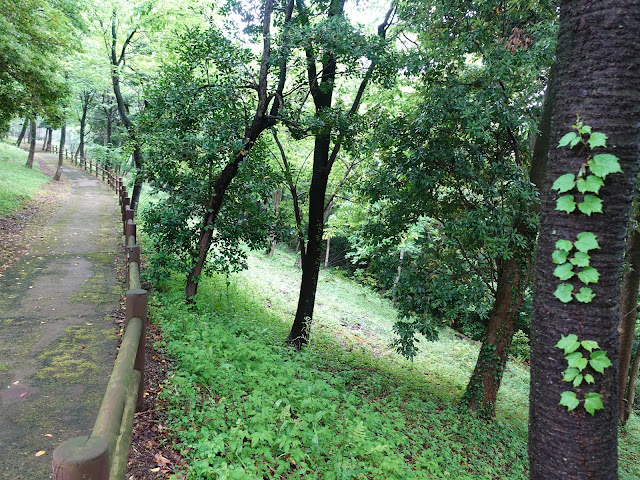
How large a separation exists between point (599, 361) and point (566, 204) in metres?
1.05

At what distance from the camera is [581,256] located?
105 inches

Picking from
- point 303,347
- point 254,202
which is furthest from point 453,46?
point 303,347

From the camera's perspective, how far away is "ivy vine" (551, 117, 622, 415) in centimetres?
260

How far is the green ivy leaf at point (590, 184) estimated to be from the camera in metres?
2.57

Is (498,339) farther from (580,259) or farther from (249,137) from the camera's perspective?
(249,137)

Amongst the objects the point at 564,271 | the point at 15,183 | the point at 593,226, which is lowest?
the point at 15,183

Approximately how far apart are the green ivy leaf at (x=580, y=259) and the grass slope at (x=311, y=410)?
8.36 feet

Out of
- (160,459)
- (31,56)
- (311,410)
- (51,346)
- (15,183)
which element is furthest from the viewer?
(15,183)

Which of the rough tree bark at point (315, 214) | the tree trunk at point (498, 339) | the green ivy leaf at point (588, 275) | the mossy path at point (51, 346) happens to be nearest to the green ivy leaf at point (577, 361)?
the green ivy leaf at point (588, 275)

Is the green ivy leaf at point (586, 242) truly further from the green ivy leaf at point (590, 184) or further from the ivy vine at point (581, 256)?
the green ivy leaf at point (590, 184)

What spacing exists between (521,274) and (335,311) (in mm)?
Result: 8599

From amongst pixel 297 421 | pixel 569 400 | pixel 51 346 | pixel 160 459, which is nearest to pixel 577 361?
pixel 569 400

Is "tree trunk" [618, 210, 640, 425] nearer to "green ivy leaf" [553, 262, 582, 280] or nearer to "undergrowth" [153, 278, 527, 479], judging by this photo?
"undergrowth" [153, 278, 527, 479]

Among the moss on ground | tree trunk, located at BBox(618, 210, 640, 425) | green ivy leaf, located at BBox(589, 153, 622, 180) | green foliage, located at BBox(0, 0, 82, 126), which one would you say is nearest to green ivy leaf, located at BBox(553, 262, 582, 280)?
green ivy leaf, located at BBox(589, 153, 622, 180)
